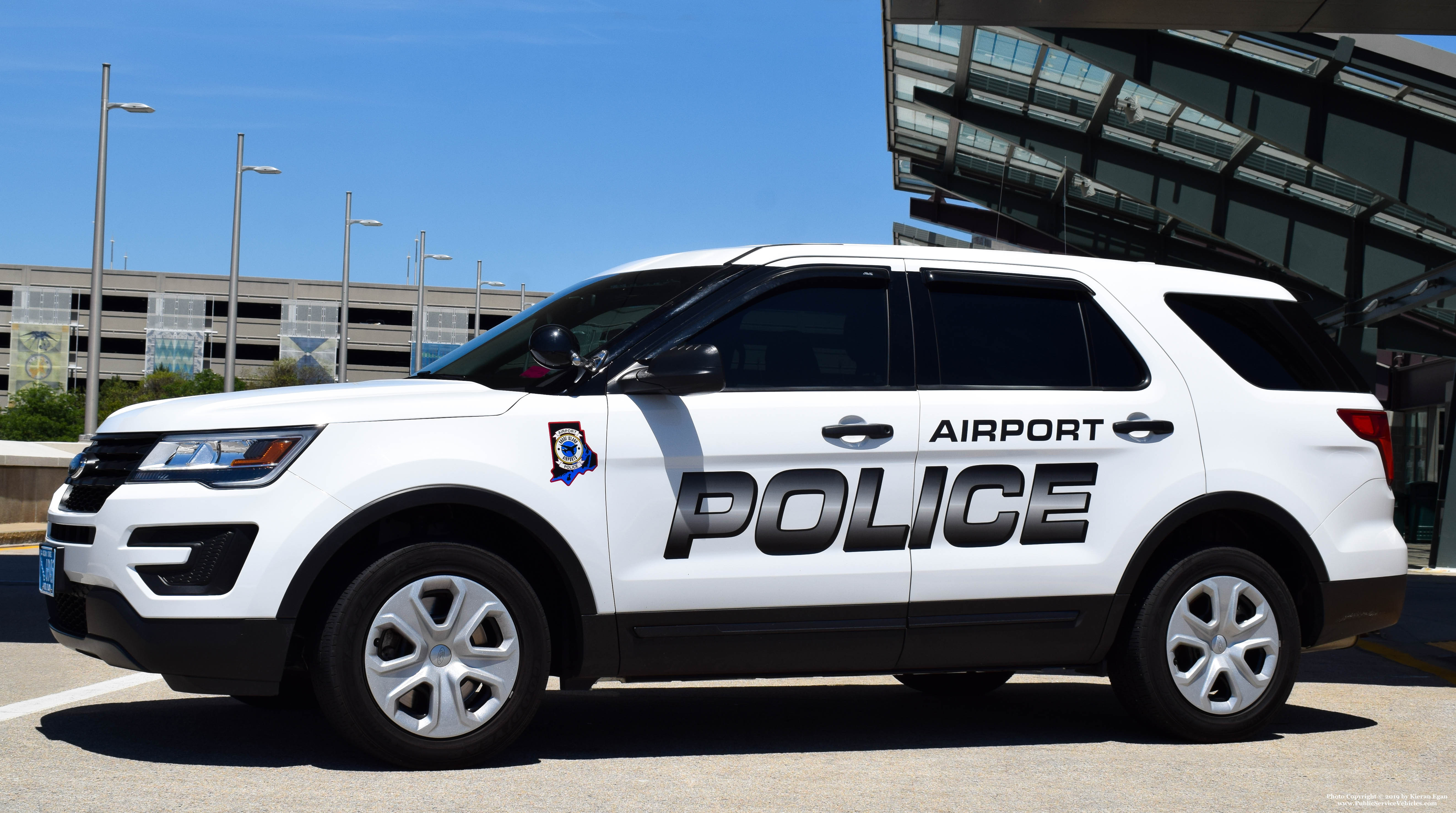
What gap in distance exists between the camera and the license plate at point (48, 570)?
5418mm

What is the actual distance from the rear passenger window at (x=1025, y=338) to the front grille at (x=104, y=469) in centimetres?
291

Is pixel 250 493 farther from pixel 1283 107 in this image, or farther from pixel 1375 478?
pixel 1283 107

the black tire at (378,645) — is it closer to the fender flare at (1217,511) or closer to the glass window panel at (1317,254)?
the fender flare at (1217,511)

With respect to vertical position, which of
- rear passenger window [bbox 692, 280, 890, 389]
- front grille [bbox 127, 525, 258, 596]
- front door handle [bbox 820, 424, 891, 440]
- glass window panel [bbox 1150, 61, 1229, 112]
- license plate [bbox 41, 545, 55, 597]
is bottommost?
license plate [bbox 41, 545, 55, 597]

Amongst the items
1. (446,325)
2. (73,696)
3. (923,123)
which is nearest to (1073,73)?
(923,123)

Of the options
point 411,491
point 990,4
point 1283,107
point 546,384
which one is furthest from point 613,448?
point 1283,107

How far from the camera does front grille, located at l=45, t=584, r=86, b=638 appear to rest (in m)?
5.24

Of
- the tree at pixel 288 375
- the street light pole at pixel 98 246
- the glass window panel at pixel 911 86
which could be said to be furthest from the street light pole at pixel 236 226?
the tree at pixel 288 375

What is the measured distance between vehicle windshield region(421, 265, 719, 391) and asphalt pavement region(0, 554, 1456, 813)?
1429 millimetres

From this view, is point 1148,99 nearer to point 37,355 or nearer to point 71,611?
point 71,611

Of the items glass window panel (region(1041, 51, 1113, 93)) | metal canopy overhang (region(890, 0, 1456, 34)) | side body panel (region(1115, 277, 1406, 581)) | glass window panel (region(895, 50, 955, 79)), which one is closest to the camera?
side body panel (region(1115, 277, 1406, 581))

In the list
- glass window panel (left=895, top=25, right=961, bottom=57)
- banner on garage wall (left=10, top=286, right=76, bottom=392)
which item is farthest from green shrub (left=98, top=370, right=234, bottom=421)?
glass window panel (left=895, top=25, right=961, bottom=57)

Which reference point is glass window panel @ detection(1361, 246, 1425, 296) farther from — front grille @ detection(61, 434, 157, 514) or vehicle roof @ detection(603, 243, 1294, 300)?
front grille @ detection(61, 434, 157, 514)

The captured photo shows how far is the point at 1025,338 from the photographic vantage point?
601 centimetres
